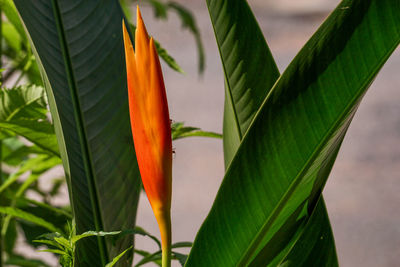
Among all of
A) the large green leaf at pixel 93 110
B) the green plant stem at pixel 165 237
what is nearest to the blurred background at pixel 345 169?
the large green leaf at pixel 93 110

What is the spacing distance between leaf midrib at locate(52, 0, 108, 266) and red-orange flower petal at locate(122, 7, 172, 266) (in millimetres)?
94

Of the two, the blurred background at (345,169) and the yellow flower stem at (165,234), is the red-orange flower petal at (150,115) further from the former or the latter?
the blurred background at (345,169)

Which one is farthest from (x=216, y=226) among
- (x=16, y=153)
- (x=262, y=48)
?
(x=16, y=153)

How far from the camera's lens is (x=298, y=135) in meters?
0.35

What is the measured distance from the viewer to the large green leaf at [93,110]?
0.45 m

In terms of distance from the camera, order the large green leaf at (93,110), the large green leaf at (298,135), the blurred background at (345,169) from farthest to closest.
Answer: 1. the blurred background at (345,169)
2. the large green leaf at (93,110)
3. the large green leaf at (298,135)

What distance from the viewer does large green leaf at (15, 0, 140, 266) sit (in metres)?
0.45

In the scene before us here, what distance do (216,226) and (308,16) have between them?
6.40 meters

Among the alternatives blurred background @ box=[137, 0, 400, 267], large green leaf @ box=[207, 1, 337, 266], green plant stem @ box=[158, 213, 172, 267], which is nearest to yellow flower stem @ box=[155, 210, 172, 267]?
green plant stem @ box=[158, 213, 172, 267]

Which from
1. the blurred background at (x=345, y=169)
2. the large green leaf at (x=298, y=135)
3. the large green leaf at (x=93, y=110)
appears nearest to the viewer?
the large green leaf at (x=298, y=135)

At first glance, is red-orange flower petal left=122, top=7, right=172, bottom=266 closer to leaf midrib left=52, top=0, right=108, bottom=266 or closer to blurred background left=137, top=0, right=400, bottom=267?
leaf midrib left=52, top=0, right=108, bottom=266

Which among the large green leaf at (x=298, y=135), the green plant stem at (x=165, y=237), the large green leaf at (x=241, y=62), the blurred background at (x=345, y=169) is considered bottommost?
the green plant stem at (x=165, y=237)

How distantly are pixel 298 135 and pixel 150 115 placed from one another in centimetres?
9

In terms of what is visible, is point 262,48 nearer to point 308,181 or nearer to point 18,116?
point 308,181
